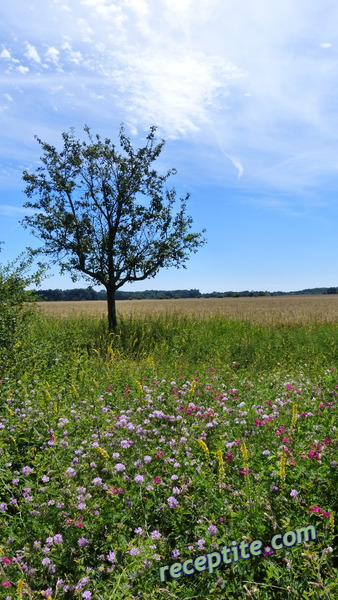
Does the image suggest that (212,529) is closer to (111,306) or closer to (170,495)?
(170,495)

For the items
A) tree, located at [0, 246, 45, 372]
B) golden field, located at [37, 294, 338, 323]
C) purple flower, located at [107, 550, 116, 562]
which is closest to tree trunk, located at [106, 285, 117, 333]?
golden field, located at [37, 294, 338, 323]

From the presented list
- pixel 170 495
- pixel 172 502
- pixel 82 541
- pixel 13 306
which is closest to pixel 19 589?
pixel 82 541

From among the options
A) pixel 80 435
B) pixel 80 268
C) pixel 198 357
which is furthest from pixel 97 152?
pixel 80 435

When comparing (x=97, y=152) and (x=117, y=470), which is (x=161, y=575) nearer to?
(x=117, y=470)

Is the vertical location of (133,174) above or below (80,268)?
above

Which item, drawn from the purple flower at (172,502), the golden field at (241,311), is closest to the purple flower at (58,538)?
the purple flower at (172,502)

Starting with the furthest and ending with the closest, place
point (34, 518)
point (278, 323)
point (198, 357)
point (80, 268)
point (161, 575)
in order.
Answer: point (278, 323) → point (80, 268) → point (198, 357) → point (34, 518) → point (161, 575)

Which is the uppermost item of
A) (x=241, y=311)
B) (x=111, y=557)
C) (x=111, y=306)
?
(x=111, y=306)

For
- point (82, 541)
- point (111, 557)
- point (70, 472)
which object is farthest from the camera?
point (70, 472)

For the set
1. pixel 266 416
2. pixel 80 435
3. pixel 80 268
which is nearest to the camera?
pixel 80 435

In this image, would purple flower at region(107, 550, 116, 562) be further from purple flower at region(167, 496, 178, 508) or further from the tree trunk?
the tree trunk

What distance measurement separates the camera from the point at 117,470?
3.63 metres

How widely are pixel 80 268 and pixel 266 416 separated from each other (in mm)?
11793

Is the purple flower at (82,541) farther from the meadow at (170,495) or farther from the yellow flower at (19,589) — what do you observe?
the yellow flower at (19,589)
